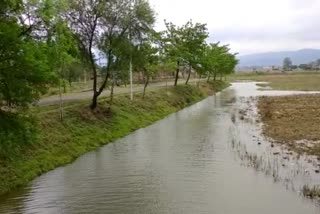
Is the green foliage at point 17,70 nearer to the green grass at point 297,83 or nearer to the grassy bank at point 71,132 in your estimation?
the grassy bank at point 71,132

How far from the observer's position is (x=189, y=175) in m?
22.3

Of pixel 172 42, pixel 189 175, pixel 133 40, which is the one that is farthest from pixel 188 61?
pixel 189 175

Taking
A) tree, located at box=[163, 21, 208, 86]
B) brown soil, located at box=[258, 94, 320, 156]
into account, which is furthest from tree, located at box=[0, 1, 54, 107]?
tree, located at box=[163, 21, 208, 86]

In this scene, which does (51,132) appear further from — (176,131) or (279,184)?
(279,184)

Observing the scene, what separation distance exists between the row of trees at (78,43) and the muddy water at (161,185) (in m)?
4.51

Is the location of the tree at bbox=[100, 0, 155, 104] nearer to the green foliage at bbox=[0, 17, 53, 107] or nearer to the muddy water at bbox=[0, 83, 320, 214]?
the muddy water at bbox=[0, 83, 320, 214]

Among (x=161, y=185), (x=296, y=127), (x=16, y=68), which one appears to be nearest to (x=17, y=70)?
(x=16, y=68)

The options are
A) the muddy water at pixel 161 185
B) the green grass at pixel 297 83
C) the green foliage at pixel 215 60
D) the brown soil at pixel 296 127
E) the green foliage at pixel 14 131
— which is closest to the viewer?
the green foliage at pixel 14 131

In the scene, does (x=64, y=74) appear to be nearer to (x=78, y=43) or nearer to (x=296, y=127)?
(x=78, y=43)

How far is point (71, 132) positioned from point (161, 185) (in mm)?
12120

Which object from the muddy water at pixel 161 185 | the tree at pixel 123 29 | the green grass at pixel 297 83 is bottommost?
the muddy water at pixel 161 185

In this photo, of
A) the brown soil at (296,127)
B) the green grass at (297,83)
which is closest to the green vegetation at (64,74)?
the brown soil at (296,127)

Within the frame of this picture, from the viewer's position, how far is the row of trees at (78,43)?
55.4 feet

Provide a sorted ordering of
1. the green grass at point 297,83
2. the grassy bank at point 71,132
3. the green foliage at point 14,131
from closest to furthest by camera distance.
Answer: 1. the green foliage at point 14,131
2. the grassy bank at point 71,132
3. the green grass at point 297,83
